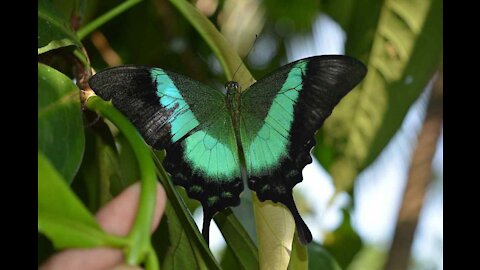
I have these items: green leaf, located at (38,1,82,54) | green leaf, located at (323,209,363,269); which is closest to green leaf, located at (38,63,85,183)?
green leaf, located at (38,1,82,54)

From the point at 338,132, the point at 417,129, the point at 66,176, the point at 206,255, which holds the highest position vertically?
the point at 66,176

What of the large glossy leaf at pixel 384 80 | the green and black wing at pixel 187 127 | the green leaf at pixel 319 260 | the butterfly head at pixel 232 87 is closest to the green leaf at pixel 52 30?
the green and black wing at pixel 187 127

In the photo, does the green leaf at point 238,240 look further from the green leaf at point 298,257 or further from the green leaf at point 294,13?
the green leaf at point 294,13

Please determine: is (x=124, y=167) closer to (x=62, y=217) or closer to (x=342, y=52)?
(x=62, y=217)

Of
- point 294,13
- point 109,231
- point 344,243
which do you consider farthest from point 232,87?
point 344,243

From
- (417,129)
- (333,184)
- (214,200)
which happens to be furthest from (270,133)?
(417,129)
